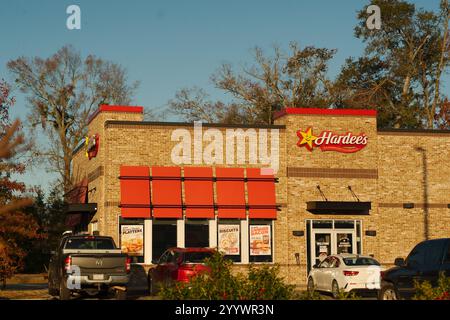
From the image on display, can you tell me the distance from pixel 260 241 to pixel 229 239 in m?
1.38

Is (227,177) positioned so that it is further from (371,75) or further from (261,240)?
(371,75)

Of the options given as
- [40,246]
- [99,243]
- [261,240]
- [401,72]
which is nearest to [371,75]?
[401,72]

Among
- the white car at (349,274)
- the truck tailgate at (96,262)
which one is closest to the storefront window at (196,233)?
the white car at (349,274)

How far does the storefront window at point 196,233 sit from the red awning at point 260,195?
2.18m

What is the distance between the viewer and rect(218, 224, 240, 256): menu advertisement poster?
37.5m

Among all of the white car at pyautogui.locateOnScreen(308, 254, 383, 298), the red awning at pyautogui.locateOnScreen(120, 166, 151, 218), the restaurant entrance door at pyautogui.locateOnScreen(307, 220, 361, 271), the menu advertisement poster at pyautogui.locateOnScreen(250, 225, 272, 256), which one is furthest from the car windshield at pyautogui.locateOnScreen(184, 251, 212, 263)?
the restaurant entrance door at pyautogui.locateOnScreen(307, 220, 361, 271)

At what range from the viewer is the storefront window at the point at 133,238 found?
Result: 3650 centimetres

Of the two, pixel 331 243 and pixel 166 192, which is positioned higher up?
pixel 166 192

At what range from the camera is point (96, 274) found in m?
25.5

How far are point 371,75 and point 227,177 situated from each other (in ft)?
112

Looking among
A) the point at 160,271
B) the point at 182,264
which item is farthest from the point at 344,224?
the point at 182,264

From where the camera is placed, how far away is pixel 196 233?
37312 millimetres

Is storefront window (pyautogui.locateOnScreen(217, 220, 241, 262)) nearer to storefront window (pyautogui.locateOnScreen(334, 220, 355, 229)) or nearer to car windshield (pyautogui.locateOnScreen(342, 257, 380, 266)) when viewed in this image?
storefront window (pyautogui.locateOnScreen(334, 220, 355, 229))

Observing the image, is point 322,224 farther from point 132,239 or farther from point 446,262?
point 446,262
